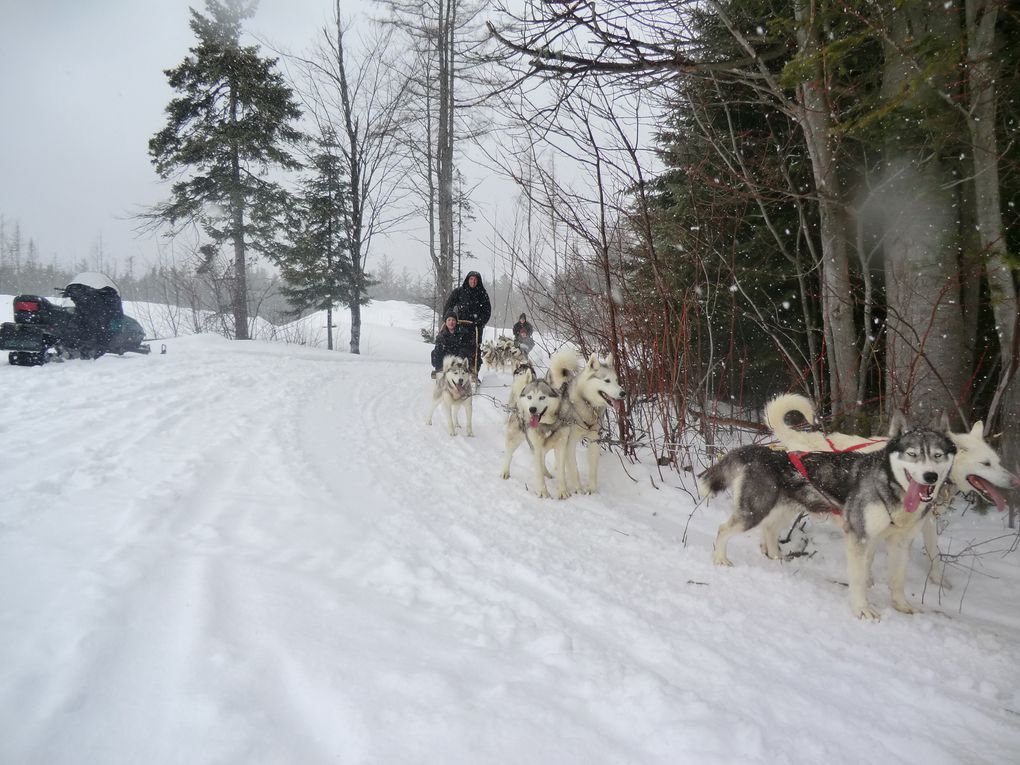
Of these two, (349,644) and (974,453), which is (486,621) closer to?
(349,644)

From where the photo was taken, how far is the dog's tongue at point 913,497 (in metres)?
2.40

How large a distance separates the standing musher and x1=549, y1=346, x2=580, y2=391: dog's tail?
12.5ft

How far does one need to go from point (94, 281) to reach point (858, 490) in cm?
1286

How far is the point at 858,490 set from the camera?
2.69 metres

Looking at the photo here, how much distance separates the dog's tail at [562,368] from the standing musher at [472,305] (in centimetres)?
380

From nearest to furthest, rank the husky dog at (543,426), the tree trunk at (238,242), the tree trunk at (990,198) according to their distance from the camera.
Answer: the tree trunk at (990,198) < the husky dog at (543,426) < the tree trunk at (238,242)

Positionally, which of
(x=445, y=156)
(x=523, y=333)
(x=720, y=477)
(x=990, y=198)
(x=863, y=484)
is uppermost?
(x=445, y=156)

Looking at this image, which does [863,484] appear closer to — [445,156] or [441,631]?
[441,631]

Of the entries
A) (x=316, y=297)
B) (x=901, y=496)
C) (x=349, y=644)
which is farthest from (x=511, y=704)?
(x=316, y=297)

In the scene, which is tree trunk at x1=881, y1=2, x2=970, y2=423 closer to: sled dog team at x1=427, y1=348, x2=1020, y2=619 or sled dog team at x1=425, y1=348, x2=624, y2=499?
sled dog team at x1=427, y1=348, x2=1020, y2=619

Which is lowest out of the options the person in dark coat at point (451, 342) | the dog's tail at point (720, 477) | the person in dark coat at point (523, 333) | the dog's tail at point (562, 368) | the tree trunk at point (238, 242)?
the dog's tail at point (720, 477)

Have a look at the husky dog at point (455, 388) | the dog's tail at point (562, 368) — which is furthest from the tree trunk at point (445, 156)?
the dog's tail at point (562, 368)

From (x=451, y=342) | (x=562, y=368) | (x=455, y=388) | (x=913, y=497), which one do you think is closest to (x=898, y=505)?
(x=913, y=497)

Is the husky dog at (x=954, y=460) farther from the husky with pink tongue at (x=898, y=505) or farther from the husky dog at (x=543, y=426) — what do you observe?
the husky dog at (x=543, y=426)
